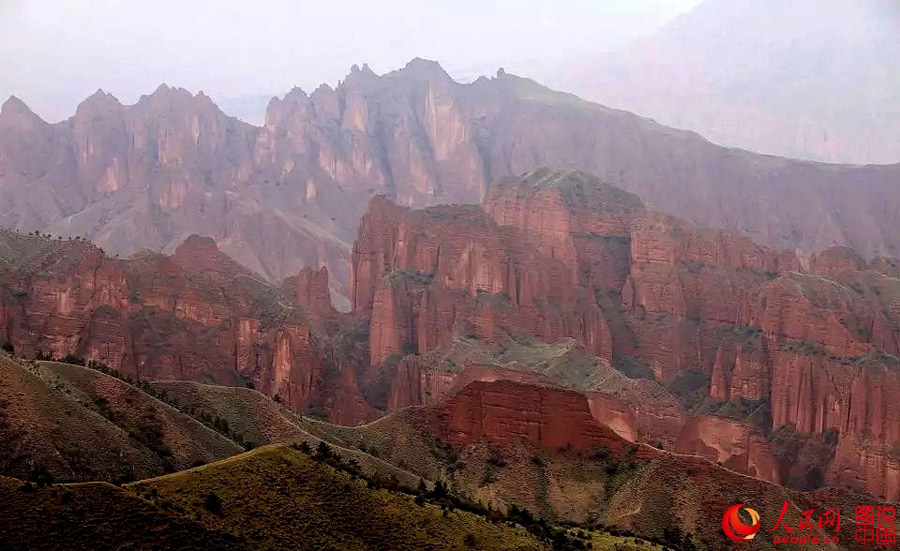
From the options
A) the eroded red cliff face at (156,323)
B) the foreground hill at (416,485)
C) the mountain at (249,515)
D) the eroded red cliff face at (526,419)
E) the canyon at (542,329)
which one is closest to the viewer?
the mountain at (249,515)

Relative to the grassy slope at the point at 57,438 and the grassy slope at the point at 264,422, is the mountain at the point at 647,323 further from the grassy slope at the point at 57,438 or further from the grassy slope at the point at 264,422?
the grassy slope at the point at 57,438

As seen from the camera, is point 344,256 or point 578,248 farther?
point 344,256

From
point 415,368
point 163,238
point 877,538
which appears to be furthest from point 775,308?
point 163,238

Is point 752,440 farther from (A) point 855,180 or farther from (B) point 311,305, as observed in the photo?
(A) point 855,180

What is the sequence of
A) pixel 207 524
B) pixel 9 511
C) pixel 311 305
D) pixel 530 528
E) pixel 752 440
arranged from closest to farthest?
pixel 9 511 → pixel 207 524 → pixel 530 528 → pixel 752 440 → pixel 311 305

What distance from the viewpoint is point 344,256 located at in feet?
646

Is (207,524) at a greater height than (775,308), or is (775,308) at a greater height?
(775,308)

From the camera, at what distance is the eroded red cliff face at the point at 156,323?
9388 cm

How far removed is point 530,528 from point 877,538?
24.0m

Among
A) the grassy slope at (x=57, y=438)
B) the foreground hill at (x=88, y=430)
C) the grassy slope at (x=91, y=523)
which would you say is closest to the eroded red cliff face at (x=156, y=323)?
the foreground hill at (x=88, y=430)

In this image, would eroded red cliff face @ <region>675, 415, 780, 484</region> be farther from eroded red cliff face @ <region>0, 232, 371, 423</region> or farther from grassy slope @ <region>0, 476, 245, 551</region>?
grassy slope @ <region>0, 476, 245, 551</region>

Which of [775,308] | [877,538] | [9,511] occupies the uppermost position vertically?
[775,308]

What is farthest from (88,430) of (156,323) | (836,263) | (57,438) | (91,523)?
(836,263)

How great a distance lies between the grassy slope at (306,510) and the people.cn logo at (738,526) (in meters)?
15.0
